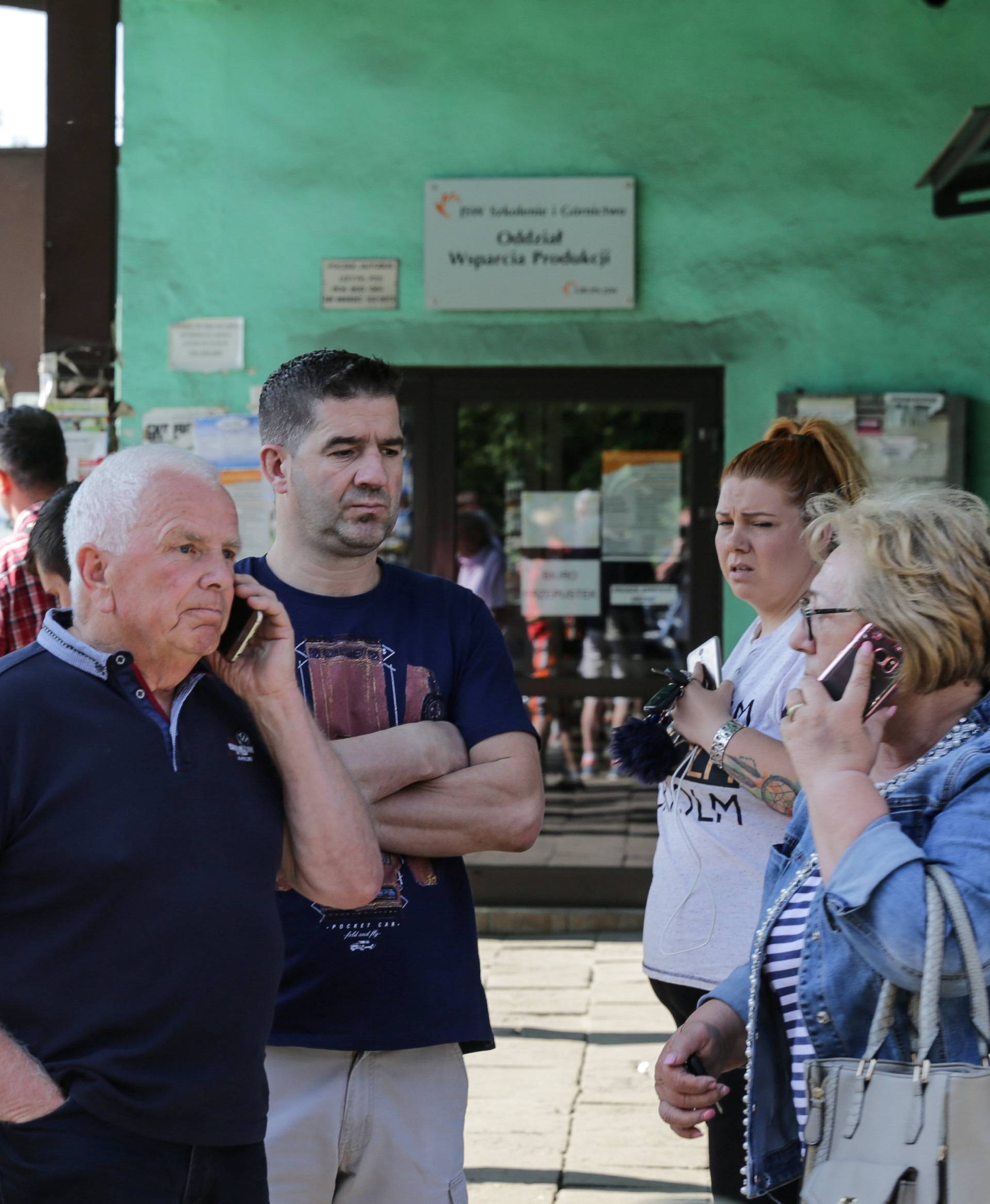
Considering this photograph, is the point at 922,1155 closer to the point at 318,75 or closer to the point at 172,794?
the point at 172,794

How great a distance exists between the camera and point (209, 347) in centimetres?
722

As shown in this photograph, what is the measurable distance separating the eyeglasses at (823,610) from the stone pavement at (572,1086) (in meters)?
2.63

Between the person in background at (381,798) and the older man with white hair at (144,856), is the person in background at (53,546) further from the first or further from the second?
the older man with white hair at (144,856)

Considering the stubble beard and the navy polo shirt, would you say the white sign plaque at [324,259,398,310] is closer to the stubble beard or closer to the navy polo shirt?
the stubble beard

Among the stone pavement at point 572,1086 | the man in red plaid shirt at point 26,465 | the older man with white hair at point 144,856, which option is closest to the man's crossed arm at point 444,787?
the older man with white hair at point 144,856

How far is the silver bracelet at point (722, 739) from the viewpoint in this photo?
2.90 metres

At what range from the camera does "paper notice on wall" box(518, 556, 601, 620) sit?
24.1 feet

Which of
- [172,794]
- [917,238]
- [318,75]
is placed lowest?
[172,794]

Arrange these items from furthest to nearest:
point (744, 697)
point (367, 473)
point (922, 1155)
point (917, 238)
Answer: point (917, 238), point (744, 697), point (367, 473), point (922, 1155)

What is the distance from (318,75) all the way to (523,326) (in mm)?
1567

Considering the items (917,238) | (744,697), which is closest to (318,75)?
(917,238)

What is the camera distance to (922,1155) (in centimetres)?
178

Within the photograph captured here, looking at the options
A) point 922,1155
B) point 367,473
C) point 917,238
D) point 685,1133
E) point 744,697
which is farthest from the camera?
point 917,238

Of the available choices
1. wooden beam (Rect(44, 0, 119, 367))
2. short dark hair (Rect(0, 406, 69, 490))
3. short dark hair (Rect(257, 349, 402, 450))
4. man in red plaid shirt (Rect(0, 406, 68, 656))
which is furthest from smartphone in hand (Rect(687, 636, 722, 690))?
wooden beam (Rect(44, 0, 119, 367))
